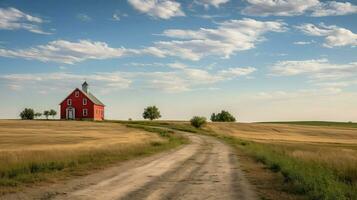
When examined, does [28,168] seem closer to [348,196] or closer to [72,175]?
[72,175]

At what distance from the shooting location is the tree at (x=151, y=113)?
140m

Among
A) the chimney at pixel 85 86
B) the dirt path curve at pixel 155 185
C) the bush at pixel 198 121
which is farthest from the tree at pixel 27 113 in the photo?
the dirt path curve at pixel 155 185

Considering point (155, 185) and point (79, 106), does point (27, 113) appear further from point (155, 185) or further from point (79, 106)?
point (155, 185)

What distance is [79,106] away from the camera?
101875mm

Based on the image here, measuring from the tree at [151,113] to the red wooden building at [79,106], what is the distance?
3742 centimetres

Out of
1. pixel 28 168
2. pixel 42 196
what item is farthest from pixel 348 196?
pixel 28 168

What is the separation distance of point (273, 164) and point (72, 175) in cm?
1026

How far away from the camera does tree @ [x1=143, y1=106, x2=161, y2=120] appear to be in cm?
13988

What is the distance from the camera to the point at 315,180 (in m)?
15.7

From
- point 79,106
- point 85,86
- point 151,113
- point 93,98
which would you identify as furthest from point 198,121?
point 151,113

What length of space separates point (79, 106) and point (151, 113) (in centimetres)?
4070

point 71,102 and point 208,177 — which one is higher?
Result: point 71,102

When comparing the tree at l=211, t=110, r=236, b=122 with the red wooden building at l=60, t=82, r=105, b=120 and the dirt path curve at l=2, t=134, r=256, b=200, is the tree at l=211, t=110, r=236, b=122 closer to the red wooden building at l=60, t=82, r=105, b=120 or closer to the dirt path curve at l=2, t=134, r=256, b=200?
the red wooden building at l=60, t=82, r=105, b=120

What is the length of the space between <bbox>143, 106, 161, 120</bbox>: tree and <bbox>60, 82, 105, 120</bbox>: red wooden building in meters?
37.4
